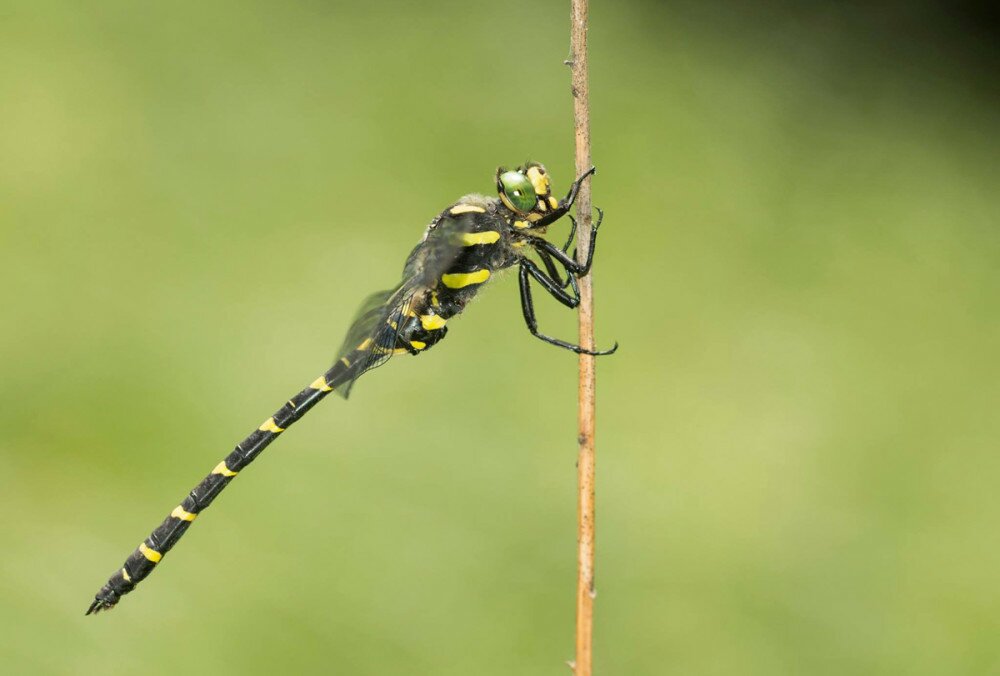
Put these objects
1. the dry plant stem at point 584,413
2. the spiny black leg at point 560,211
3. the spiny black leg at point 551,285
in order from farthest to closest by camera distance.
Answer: the spiny black leg at point 551,285 → the spiny black leg at point 560,211 → the dry plant stem at point 584,413

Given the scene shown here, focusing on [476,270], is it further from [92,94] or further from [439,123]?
[92,94]

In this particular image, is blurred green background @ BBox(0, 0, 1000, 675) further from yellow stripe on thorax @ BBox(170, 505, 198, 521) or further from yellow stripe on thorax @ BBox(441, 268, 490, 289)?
yellow stripe on thorax @ BBox(170, 505, 198, 521)

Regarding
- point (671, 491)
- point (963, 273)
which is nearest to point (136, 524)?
point (671, 491)

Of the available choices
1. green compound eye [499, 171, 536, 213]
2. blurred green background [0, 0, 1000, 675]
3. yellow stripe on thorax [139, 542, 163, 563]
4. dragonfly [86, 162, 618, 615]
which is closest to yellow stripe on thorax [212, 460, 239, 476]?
dragonfly [86, 162, 618, 615]

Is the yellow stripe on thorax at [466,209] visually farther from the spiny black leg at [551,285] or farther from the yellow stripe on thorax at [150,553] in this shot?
the yellow stripe on thorax at [150,553]

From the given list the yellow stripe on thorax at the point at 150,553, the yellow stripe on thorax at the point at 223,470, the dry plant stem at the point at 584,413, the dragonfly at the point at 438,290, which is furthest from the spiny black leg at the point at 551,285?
the yellow stripe on thorax at the point at 150,553

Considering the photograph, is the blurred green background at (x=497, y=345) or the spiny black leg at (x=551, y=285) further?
the blurred green background at (x=497, y=345)

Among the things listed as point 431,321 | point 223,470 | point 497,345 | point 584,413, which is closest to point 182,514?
point 223,470
